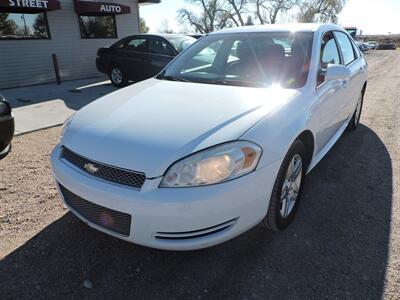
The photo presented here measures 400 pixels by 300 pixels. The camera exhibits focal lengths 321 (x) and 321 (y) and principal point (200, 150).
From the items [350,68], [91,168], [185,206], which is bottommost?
[185,206]

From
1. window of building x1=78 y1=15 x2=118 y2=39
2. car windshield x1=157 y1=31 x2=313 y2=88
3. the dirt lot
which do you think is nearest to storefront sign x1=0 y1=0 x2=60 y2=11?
window of building x1=78 y1=15 x2=118 y2=39

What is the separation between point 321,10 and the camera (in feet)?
145

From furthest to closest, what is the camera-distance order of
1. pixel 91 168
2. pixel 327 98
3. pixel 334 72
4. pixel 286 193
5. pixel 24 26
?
pixel 24 26 → pixel 327 98 → pixel 334 72 → pixel 286 193 → pixel 91 168

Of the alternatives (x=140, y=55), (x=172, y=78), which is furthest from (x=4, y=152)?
(x=140, y=55)

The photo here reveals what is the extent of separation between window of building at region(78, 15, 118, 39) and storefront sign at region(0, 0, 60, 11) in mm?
1821

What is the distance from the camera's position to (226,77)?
303cm

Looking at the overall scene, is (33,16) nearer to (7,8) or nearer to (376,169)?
(7,8)

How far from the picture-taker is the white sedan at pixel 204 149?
6.11ft

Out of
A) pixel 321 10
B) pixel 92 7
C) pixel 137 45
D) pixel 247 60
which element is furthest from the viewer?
pixel 321 10

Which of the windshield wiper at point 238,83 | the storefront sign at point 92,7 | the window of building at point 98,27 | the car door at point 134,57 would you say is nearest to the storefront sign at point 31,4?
the storefront sign at point 92,7

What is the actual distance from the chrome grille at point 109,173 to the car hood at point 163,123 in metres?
0.03

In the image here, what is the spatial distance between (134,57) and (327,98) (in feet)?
23.3

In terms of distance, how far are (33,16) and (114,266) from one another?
→ 10.5 metres

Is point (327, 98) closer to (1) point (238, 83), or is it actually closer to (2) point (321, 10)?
(1) point (238, 83)
